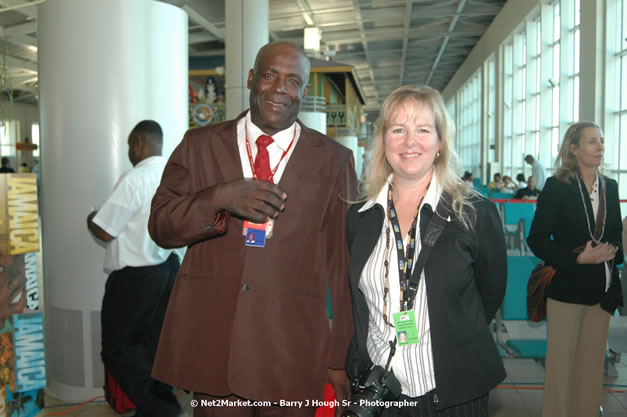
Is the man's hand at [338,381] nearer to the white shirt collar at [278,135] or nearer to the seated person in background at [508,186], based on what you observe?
the white shirt collar at [278,135]

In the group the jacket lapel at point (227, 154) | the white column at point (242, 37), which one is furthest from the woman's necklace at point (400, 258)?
the white column at point (242, 37)

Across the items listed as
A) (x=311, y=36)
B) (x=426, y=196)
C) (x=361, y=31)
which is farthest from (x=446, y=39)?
(x=426, y=196)

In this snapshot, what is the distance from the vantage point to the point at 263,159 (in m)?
1.74

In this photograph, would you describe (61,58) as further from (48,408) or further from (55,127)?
(48,408)

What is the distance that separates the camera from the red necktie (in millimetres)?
1728

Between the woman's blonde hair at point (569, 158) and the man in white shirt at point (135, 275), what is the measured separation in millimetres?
2365

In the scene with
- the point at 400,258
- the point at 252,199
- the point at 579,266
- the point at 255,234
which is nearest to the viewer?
the point at 252,199

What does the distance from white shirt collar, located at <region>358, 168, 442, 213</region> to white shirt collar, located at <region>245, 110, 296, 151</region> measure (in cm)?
34

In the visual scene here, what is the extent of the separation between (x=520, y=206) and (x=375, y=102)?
41.6 meters

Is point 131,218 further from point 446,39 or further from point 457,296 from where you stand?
point 446,39

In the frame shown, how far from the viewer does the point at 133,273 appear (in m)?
3.38

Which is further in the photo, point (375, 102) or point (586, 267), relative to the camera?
point (375, 102)

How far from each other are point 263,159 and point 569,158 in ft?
6.89

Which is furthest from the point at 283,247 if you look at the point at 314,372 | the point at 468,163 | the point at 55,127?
the point at 468,163
